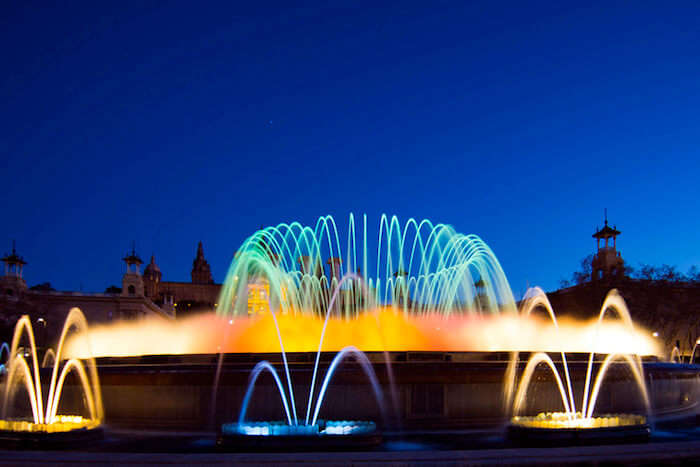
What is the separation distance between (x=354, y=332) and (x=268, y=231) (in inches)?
295

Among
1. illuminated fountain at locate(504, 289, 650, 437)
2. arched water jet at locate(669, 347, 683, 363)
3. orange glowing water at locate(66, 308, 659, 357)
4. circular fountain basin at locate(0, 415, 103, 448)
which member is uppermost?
orange glowing water at locate(66, 308, 659, 357)

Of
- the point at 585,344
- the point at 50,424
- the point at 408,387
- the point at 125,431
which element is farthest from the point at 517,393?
the point at 585,344

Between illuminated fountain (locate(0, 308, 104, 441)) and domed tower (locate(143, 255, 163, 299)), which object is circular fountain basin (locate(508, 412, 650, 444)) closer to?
illuminated fountain (locate(0, 308, 104, 441))

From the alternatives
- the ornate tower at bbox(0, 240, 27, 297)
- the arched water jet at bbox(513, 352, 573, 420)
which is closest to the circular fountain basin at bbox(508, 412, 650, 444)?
the arched water jet at bbox(513, 352, 573, 420)

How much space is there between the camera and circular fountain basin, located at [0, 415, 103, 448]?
1016 cm

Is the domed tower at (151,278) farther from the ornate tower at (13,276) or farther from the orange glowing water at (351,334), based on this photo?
the orange glowing water at (351,334)

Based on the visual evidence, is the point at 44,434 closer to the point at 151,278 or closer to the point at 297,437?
the point at 297,437

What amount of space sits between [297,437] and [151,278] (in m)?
167

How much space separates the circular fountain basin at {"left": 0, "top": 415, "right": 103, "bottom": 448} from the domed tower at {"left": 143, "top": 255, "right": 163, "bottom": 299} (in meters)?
157

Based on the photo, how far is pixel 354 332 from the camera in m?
20.9

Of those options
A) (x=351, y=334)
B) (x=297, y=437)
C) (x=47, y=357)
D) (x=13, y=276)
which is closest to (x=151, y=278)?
(x=13, y=276)

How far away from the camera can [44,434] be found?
1022cm

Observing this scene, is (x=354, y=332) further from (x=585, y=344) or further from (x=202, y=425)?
(x=585, y=344)

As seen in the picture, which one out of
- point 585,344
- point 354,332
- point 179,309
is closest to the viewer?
point 354,332
